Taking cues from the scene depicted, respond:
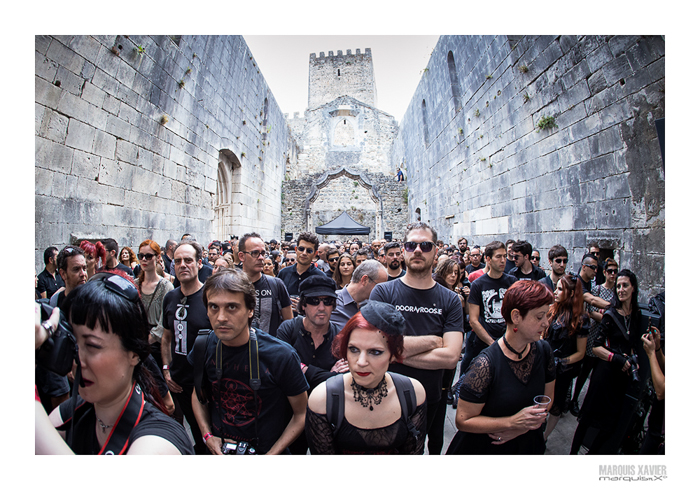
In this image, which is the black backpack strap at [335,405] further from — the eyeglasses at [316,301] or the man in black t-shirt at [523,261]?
the man in black t-shirt at [523,261]

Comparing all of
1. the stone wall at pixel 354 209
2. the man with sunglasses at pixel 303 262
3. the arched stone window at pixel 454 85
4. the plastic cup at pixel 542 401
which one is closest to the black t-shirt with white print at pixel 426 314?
the plastic cup at pixel 542 401

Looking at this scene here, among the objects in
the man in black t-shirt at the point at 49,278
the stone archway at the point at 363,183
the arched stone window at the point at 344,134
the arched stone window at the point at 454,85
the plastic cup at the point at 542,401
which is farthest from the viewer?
the arched stone window at the point at 344,134

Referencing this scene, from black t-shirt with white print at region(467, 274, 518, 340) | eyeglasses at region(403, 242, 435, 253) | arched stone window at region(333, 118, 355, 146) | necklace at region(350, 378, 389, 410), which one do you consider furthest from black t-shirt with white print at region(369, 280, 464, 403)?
arched stone window at region(333, 118, 355, 146)

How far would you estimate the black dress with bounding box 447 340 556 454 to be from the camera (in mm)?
1924

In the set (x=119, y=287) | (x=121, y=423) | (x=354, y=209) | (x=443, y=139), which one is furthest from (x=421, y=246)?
(x=354, y=209)

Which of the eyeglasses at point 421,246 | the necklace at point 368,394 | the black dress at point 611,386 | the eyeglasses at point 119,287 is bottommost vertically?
the black dress at point 611,386

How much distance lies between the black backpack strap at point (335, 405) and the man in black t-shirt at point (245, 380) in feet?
1.08

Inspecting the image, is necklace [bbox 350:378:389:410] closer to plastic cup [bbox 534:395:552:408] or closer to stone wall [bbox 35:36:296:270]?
plastic cup [bbox 534:395:552:408]

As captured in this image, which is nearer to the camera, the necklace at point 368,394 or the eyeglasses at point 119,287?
the eyeglasses at point 119,287

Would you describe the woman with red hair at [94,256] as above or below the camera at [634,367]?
above

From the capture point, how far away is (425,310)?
8.05 ft

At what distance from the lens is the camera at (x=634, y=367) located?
2.70 meters
